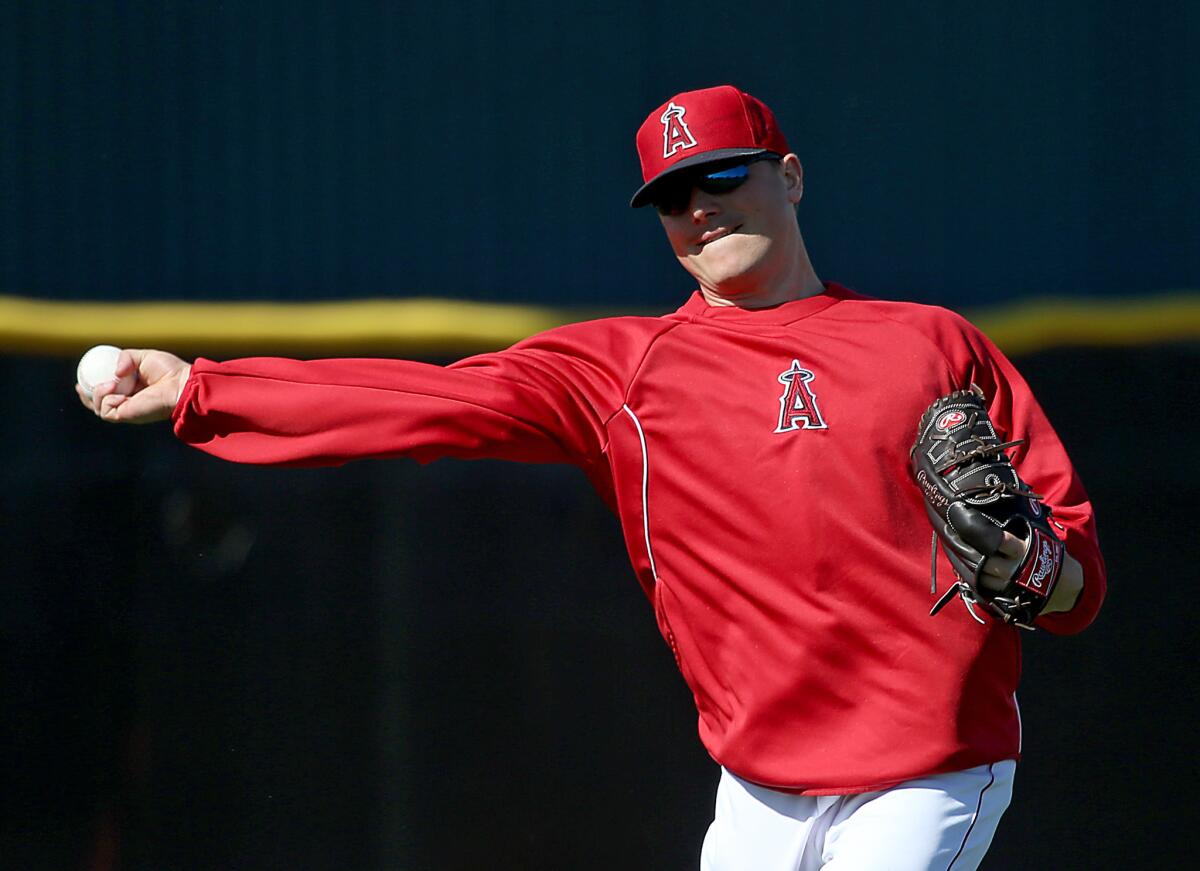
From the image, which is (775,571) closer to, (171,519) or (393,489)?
(393,489)

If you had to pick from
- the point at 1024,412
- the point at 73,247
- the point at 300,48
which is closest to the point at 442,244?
the point at 300,48

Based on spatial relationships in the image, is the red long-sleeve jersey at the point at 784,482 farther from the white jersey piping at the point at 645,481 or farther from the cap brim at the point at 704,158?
the cap brim at the point at 704,158

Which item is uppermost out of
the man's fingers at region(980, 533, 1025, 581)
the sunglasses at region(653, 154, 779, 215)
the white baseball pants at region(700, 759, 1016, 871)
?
the sunglasses at region(653, 154, 779, 215)

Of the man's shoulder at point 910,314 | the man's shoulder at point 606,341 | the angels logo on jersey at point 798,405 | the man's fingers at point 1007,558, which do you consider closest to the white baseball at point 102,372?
the man's shoulder at point 606,341

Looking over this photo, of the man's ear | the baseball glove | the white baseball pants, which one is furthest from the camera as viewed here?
the man's ear

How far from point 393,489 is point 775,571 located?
1.26m

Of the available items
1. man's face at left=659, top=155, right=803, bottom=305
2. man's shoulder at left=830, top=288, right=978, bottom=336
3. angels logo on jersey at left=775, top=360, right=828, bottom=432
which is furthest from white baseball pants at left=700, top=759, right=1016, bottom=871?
man's face at left=659, top=155, right=803, bottom=305

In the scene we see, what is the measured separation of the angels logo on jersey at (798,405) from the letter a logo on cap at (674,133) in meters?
0.41

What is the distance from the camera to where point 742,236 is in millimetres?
2234

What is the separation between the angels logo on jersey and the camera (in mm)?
2082

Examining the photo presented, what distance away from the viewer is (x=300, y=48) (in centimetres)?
309

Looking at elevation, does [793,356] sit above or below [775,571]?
above

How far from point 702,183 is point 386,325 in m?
1.07

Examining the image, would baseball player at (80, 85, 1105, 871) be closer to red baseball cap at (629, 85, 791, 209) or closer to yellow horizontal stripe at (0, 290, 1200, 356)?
red baseball cap at (629, 85, 791, 209)
